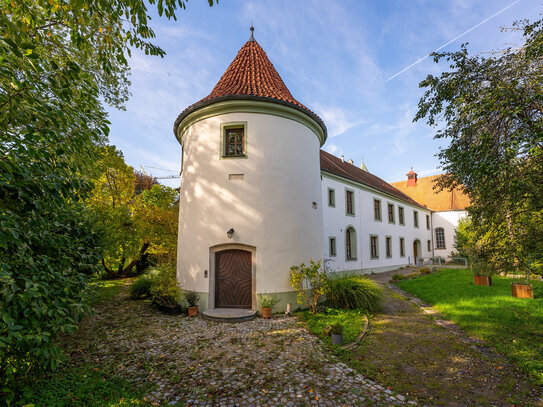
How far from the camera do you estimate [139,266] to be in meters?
20.6

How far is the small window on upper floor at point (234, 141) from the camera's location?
9297mm

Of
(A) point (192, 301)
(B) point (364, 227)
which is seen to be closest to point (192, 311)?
(A) point (192, 301)

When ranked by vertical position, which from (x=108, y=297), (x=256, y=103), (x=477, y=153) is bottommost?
(x=108, y=297)

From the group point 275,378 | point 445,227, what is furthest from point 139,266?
point 445,227

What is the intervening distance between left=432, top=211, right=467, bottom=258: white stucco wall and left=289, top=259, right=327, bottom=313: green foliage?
26.9 m

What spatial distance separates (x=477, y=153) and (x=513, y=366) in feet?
14.0

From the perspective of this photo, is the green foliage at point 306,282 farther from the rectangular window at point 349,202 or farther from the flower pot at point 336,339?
the rectangular window at point 349,202

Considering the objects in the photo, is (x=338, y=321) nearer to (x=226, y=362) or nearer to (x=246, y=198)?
(x=226, y=362)

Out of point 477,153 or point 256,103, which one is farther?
point 256,103

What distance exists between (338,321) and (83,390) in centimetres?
614

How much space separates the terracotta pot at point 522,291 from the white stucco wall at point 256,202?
24.9 feet

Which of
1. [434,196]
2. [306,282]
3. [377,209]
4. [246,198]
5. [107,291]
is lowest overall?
[107,291]

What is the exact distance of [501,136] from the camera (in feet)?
19.0

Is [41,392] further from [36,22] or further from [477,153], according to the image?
[477,153]
